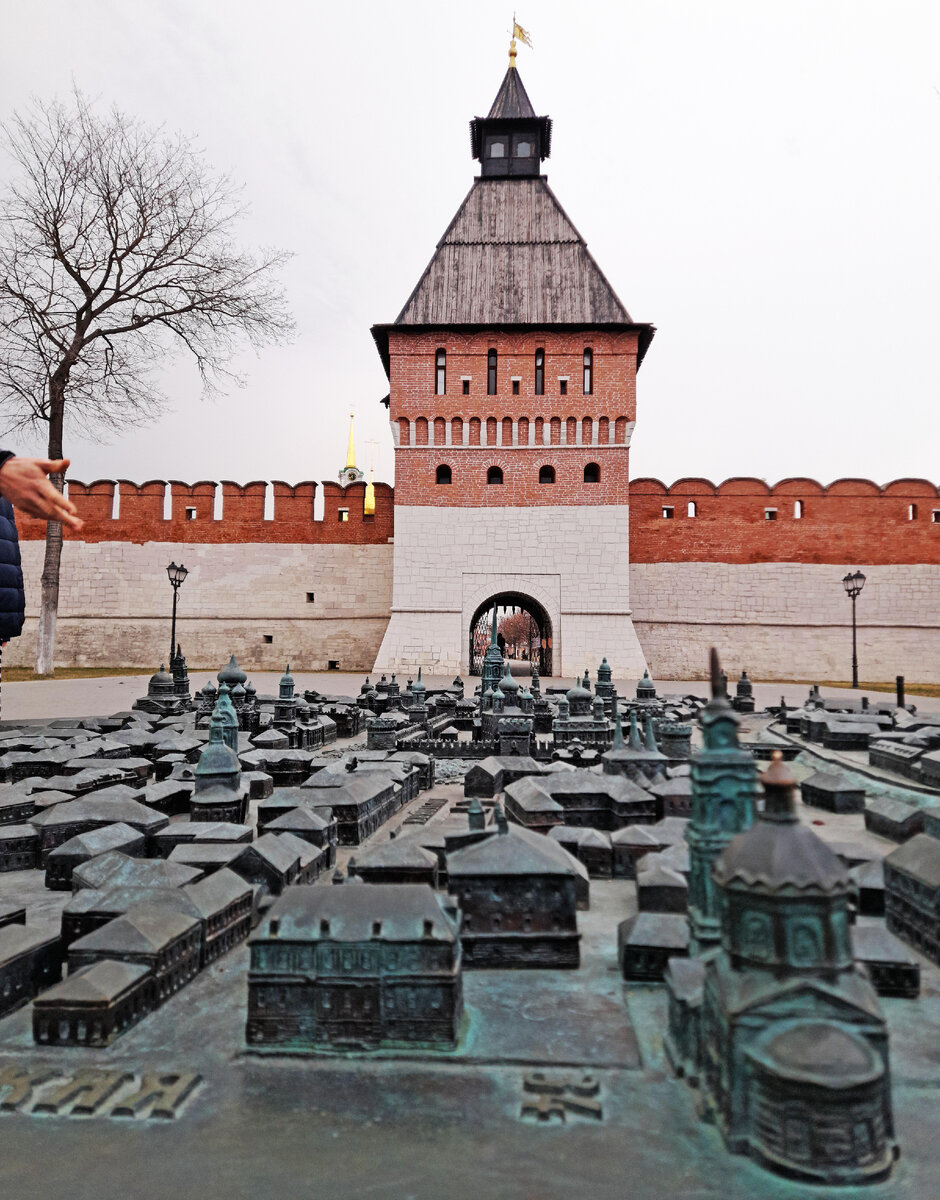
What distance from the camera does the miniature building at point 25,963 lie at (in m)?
3.80

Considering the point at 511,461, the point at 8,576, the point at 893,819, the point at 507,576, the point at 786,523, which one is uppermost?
the point at 511,461

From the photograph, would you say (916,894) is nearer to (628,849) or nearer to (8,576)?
(628,849)

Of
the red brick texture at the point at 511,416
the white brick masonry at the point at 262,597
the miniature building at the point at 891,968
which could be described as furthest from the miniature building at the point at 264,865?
the white brick masonry at the point at 262,597

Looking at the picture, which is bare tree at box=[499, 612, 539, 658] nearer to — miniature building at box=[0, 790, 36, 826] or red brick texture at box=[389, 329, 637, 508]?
red brick texture at box=[389, 329, 637, 508]

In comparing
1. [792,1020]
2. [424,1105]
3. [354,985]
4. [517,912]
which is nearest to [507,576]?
[517,912]

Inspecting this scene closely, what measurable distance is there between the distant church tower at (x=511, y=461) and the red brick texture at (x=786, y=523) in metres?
2.99

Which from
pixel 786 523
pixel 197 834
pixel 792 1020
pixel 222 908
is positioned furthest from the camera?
pixel 786 523

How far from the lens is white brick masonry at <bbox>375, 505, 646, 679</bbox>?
26062mm

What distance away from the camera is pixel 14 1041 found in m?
3.50

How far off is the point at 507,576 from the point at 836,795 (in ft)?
62.6

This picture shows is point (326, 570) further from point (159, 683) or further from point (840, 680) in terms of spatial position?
point (840, 680)

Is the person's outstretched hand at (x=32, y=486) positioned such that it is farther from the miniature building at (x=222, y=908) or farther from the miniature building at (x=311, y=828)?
the miniature building at (x=311, y=828)

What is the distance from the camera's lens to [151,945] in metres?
3.83

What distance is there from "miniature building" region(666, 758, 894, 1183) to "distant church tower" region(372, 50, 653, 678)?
23276 millimetres
